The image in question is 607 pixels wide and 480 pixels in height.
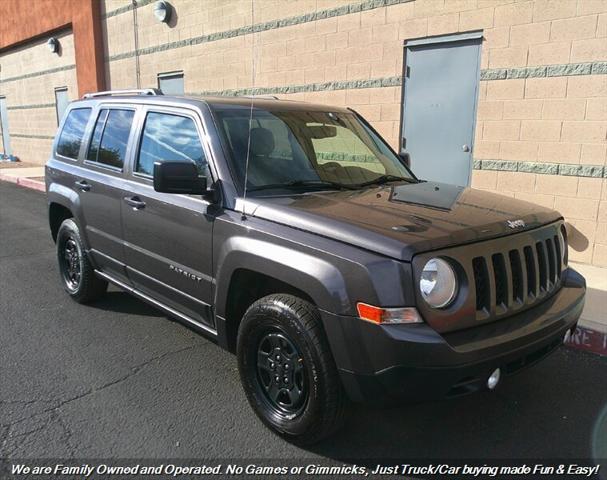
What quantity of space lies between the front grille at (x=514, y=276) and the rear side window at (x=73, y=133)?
391 cm

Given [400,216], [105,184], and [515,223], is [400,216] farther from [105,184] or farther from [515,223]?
[105,184]

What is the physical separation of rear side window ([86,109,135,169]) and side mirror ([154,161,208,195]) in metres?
1.30

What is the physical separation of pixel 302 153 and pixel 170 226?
40.7 inches

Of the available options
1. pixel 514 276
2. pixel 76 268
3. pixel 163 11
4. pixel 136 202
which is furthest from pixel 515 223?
pixel 163 11

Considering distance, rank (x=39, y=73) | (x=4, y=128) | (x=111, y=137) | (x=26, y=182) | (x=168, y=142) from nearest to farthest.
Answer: (x=168, y=142) < (x=111, y=137) < (x=26, y=182) < (x=39, y=73) < (x=4, y=128)

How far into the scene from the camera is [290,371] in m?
2.94

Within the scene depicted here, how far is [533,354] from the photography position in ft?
9.41

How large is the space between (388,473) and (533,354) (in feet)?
3.27

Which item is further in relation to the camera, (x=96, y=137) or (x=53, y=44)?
(x=53, y=44)

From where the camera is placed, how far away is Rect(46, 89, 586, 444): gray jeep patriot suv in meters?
2.49

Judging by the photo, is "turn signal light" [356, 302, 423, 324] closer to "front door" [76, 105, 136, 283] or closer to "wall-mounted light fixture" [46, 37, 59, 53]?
"front door" [76, 105, 136, 283]

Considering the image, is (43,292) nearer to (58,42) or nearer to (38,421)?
(38,421)

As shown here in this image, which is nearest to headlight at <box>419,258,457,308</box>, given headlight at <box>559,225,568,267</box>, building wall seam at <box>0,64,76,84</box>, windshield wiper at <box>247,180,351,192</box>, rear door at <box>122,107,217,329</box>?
windshield wiper at <box>247,180,351,192</box>

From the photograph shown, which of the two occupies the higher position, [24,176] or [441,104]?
[441,104]
